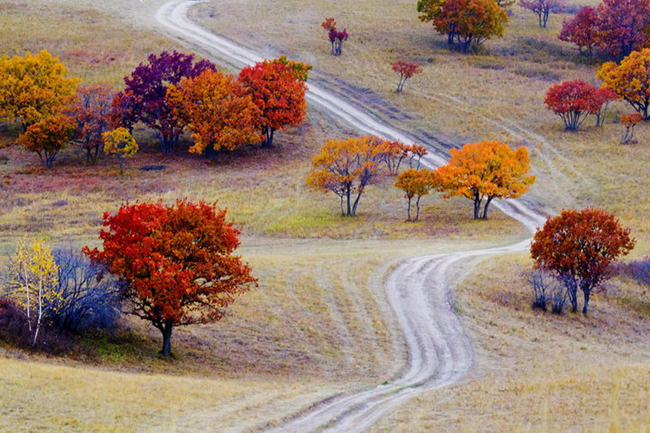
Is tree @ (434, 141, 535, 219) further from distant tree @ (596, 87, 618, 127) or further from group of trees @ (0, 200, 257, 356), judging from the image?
group of trees @ (0, 200, 257, 356)

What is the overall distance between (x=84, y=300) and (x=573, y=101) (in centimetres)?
7831

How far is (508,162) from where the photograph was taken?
235 ft

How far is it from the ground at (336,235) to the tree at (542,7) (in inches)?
115

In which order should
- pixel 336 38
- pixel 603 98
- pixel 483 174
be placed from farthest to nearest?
pixel 336 38
pixel 603 98
pixel 483 174

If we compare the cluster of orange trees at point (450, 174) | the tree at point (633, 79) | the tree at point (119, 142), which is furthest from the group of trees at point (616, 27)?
the tree at point (119, 142)

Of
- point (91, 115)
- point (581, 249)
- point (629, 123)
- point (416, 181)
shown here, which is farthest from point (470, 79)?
point (581, 249)

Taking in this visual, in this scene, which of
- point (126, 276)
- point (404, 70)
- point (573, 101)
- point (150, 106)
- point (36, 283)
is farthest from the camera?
point (404, 70)

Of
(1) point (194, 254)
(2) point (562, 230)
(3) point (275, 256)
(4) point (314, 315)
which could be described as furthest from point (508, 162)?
(1) point (194, 254)

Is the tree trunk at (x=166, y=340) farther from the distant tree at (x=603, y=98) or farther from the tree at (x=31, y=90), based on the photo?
the distant tree at (x=603, y=98)

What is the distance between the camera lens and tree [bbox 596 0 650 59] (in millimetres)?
116875

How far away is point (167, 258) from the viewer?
35.4 metres

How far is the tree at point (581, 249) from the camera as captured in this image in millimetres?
47438

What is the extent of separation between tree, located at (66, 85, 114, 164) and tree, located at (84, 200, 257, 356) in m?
56.8

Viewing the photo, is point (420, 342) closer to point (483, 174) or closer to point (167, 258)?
point (167, 258)
